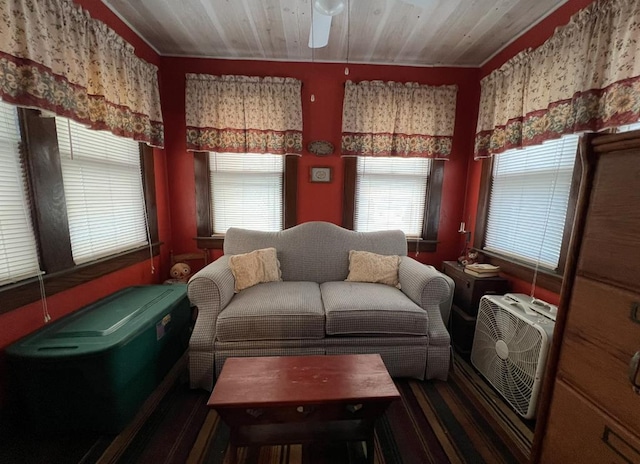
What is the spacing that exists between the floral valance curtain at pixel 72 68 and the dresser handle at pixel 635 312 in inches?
107

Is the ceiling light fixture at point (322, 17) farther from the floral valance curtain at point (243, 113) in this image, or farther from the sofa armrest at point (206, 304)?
the sofa armrest at point (206, 304)

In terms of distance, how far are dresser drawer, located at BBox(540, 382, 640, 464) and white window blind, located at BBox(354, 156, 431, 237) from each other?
2133mm

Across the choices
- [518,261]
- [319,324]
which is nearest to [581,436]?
[319,324]

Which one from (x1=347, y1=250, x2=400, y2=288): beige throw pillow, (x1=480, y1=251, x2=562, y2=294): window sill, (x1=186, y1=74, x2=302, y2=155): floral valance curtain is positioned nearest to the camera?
(x1=480, y1=251, x2=562, y2=294): window sill

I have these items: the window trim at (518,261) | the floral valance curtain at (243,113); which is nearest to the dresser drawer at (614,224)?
the window trim at (518,261)

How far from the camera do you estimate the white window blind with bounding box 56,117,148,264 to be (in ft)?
5.94

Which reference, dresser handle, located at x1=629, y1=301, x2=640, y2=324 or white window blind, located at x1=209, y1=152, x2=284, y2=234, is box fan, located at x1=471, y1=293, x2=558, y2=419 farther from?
white window blind, located at x1=209, y1=152, x2=284, y2=234

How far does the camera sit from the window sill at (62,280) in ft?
4.64

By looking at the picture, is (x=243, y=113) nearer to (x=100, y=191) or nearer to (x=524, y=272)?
(x=100, y=191)

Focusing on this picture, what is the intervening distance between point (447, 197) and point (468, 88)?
1.16 metres

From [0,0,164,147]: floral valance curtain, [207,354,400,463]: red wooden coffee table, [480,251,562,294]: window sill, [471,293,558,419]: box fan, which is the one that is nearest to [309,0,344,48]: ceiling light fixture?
[0,0,164,147]: floral valance curtain

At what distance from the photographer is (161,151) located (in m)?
2.79

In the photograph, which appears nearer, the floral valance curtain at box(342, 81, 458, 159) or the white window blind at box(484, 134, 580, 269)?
the white window blind at box(484, 134, 580, 269)

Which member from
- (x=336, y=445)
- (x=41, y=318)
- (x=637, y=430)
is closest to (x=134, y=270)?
(x=41, y=318)
